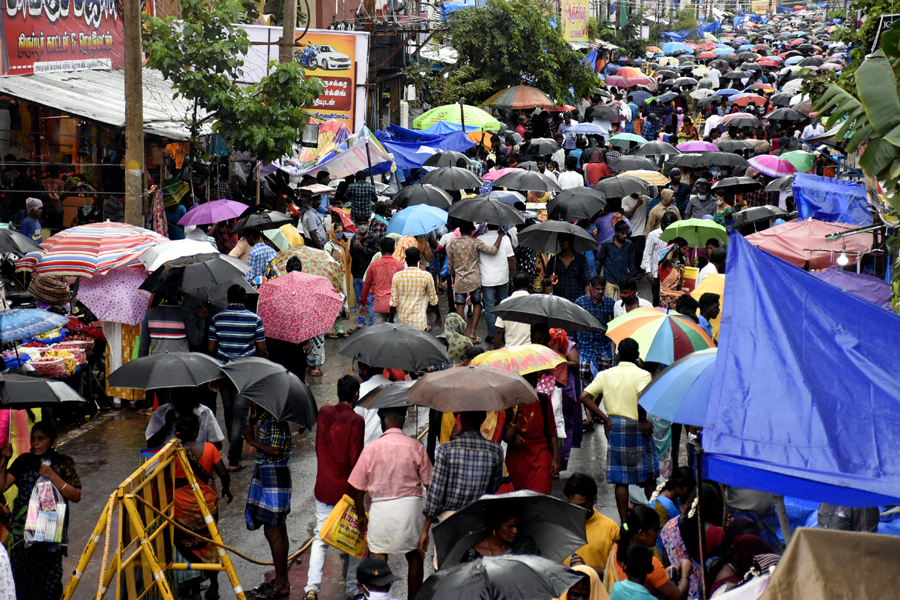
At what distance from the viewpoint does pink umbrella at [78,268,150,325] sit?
935 cm

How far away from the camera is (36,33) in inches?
483

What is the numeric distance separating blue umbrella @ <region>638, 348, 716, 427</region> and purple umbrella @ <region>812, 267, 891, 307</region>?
254cm

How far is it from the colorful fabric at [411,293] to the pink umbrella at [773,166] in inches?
329

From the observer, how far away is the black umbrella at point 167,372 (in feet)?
21.9

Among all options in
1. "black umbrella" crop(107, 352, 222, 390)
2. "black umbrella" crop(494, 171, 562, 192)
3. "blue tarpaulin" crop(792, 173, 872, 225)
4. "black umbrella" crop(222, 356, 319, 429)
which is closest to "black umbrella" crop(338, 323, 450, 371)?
"black umbrella" crop(222, 356, 319, 429)

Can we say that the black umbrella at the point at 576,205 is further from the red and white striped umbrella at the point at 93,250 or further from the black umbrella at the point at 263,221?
the red and white striped umbrella at the point at 93,250

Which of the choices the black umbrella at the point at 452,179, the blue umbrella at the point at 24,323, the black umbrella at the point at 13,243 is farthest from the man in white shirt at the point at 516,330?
the black umbrella at the point at 13,243

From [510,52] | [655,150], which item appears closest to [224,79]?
[655,150]

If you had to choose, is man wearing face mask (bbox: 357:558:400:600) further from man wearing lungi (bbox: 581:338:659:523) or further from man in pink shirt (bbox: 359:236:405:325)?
man in pink shirt (bbox: 359:236:405:325)

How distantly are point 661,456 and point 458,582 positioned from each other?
4.11 meters

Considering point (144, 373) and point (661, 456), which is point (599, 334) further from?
point (144, 373)

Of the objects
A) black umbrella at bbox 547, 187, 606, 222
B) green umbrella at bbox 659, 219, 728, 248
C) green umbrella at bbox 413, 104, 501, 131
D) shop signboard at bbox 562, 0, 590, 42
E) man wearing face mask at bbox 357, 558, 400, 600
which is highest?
shop signboard at bbox 562, 0, 590, 42

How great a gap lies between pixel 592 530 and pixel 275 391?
225 centimetres

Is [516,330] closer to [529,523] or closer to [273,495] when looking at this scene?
[273,495]
